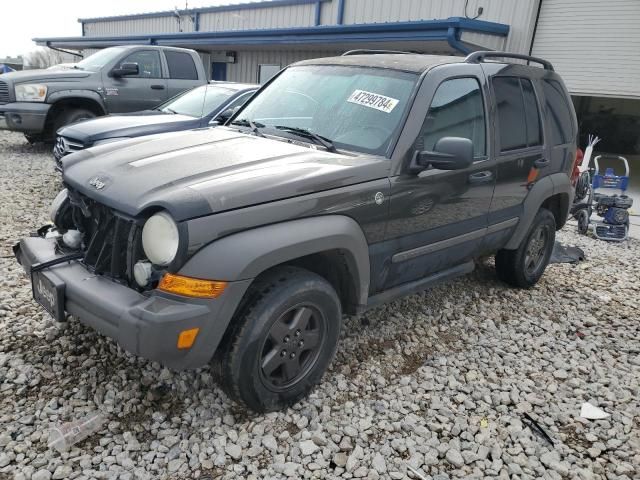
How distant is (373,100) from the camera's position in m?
3.27

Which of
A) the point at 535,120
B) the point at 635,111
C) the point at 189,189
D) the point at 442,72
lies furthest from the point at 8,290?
the point at 635,111

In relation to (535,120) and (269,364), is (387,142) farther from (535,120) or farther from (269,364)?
(535,120)

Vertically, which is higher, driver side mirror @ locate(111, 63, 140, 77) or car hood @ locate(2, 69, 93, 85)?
driver side mirror @ locate(111, 63, 140, 77)

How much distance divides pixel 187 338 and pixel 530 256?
363 centimetres

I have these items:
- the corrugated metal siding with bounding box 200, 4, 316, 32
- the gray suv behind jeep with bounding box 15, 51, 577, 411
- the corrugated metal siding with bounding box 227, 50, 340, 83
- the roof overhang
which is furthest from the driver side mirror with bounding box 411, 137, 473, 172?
the corrugated metal siding with bounding box 200, 4, 316, 32

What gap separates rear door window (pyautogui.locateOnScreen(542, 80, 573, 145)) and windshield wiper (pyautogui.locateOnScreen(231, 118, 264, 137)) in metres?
2.57

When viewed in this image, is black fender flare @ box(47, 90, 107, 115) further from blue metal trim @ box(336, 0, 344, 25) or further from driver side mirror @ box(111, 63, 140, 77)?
blue metal trim @ box(336, 0, 344, 25)

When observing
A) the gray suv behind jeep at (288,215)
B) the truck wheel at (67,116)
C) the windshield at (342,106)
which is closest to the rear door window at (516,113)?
the gray suv behind jeep at (288,215)

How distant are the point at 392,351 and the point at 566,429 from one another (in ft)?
3.81

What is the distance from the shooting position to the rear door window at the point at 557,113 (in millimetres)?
4484

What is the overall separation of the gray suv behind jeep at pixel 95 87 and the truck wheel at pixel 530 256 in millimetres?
6900

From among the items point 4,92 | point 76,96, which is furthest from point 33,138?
point 76,96

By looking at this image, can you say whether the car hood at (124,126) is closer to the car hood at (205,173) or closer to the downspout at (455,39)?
the car hood at (205,173)

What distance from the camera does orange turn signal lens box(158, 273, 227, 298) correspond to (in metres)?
2.29
